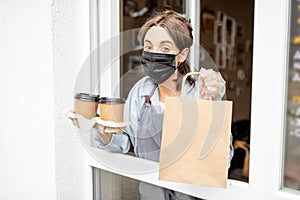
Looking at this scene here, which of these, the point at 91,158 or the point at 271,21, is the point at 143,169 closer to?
the point at 91,158

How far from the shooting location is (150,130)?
36.7 inches

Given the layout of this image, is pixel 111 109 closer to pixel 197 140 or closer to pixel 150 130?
pixel 150 130

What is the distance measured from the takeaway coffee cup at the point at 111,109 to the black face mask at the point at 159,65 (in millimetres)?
125

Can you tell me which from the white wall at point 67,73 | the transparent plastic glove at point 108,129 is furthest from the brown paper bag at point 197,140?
the white wall at point 67,73

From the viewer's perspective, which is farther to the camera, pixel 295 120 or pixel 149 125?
pixel 149 125

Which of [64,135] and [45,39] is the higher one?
[45,39]

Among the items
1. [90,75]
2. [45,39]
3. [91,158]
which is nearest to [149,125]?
[90,75]

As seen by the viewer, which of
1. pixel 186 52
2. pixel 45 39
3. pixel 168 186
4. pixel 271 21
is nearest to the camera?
pixel 271 21

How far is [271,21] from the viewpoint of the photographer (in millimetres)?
758

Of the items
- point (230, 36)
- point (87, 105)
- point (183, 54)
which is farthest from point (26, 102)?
point (230, 36)

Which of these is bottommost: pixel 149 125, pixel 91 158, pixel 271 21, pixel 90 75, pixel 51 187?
pixel 51 187

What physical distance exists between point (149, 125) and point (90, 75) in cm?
29

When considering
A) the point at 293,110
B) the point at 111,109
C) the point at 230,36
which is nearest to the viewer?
the point at 293,110

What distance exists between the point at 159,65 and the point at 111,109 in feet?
0.59
